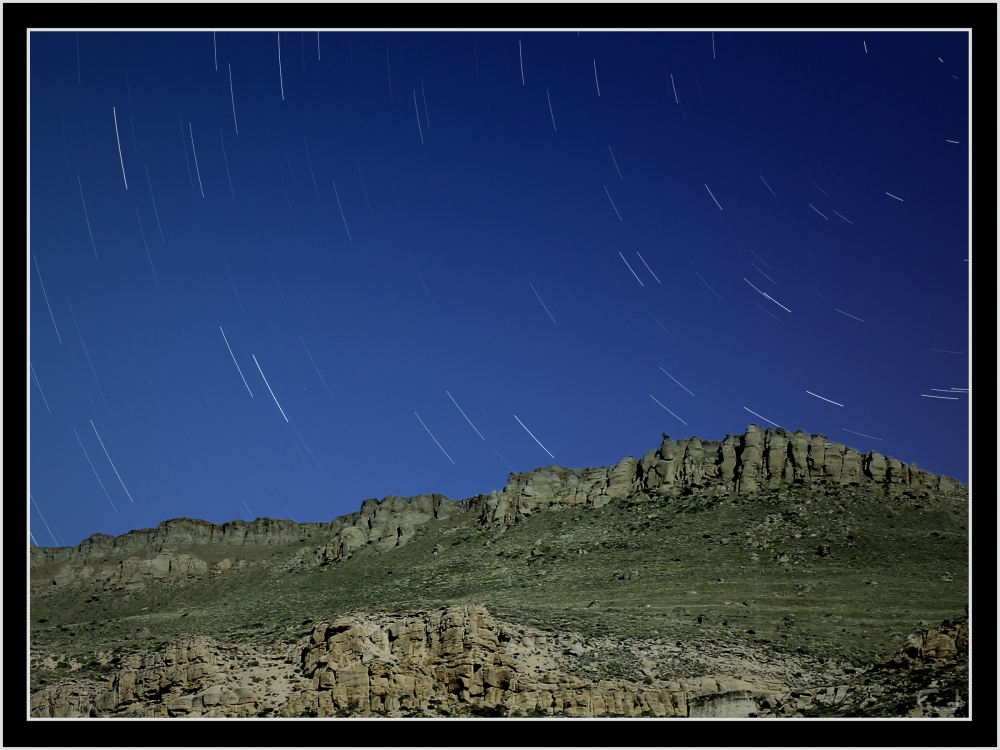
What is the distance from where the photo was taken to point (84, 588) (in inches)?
3853

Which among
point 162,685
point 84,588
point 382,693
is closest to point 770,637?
point 382,693

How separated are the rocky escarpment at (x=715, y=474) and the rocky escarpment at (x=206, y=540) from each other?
11.4 metres

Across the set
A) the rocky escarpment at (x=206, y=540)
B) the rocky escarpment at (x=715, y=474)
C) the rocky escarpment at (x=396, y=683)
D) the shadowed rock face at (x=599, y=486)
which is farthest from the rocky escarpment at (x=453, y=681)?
the rocky escarpment at (x=206, y=540)

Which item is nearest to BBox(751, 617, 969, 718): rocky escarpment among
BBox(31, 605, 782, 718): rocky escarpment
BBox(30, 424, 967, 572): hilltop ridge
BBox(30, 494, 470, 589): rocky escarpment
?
Result: BBox(31, 605, 782, 718): rocky escarpment

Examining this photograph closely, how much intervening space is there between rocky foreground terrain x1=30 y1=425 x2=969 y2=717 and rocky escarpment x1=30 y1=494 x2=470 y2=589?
0.51 metres

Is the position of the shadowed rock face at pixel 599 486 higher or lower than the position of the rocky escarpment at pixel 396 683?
higher

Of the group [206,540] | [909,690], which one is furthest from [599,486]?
[909,690]

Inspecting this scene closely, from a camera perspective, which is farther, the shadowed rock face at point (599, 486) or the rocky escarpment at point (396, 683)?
the shadowed rock face at point (599, 486)

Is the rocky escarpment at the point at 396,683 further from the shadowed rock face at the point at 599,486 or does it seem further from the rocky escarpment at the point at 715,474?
the shadowed rock face at the point at 599,486

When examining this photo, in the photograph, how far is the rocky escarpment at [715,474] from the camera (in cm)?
7112

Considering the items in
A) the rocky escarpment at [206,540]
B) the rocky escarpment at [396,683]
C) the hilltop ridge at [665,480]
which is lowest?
the rocky escarpment at [396,683]

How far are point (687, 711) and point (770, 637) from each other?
48.9 ft

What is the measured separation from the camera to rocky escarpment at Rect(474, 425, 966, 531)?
71.1 meters

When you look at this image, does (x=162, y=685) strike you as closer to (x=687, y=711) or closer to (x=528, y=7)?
(x=687, y=711)
